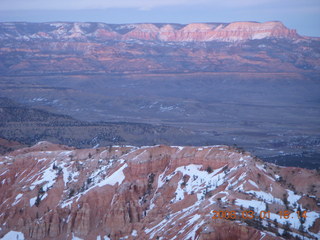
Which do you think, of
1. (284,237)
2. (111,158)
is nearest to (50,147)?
(111,158)

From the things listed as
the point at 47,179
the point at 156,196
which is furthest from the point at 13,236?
the point at 156,196

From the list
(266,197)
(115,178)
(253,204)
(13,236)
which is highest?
(253,204)

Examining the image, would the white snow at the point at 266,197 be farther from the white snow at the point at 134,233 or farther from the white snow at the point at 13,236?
the white snow at the point at 13,236

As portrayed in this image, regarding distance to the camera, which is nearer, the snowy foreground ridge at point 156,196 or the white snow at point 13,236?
the snowy foreground ridge at point 156,196

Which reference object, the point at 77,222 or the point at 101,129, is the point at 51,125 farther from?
the point at 77,222

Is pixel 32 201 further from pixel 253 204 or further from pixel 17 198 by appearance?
pixel 253 204

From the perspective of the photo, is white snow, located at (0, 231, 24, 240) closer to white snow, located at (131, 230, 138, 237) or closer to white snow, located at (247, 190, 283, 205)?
white snow, located at (131, 230, 138, 237)

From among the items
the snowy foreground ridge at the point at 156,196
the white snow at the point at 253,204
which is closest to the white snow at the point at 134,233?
the snowy foreground ridge at the point at 156,196
